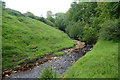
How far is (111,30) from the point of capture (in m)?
10.7

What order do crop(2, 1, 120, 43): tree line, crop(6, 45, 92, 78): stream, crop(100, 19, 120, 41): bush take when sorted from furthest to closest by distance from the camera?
crop(2, 1, 120, 43): tree line → crop(100, 19, 120, 41): bush → crop(6, 45, 92, 78): stream

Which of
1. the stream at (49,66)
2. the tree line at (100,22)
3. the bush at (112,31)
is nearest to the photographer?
the stream at (49,66)

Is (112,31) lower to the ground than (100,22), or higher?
lower

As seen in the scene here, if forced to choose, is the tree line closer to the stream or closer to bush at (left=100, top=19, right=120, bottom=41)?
bush at (left=100, top=19, right=120, bottom=41)

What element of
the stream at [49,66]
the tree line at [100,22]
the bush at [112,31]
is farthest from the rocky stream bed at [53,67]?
the tree line at [100,22]

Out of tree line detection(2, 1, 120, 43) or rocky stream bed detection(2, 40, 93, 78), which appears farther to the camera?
tree line detection(2, 1, 120, 43)

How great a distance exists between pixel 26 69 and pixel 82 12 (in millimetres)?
24476

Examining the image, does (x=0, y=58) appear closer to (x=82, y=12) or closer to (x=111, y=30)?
(x=111, y=30)

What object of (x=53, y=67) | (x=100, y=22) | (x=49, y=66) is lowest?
(x=49, y=66)

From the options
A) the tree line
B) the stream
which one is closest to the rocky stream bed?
the stream

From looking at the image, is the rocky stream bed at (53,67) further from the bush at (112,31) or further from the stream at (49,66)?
the bush at (112,31)

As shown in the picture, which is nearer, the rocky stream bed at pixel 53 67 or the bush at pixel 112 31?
the rocky stream bed at pixel 53 67

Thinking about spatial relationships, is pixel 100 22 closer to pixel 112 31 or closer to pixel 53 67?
pixel 112 31

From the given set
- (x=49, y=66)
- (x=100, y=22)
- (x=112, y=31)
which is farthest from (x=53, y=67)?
(x=100, y=22)
